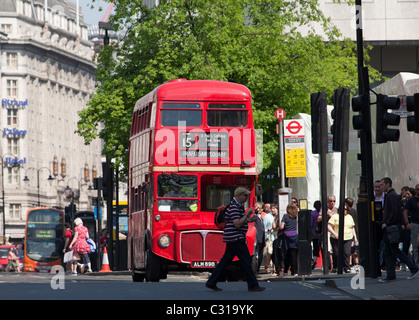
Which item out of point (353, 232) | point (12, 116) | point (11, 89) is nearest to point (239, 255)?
point (353, 232)

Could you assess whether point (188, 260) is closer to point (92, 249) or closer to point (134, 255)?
point (134, 255)

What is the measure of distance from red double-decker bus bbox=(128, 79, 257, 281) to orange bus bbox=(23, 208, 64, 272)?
4385 centimetres

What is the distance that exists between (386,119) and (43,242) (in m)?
51.4

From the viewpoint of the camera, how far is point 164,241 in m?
23.9

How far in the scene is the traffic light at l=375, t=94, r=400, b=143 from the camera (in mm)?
19188

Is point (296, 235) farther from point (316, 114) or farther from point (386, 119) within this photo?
point (386, 119)

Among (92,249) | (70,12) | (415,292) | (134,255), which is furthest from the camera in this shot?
(70,12)

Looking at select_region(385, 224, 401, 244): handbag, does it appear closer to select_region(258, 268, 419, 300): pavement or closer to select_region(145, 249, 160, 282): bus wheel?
select_region(258, 268, 419, 300): pavement

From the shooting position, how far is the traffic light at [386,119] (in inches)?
755

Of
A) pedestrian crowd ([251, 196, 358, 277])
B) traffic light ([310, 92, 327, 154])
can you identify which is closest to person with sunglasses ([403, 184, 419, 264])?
traffic light ([310, 92, 327, 154])

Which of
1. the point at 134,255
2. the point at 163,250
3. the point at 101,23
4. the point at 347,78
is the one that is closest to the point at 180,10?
the point at 101,23

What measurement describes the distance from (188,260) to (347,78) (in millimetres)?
23174

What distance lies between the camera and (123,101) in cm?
4197

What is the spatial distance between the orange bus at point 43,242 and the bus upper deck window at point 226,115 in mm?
43863
